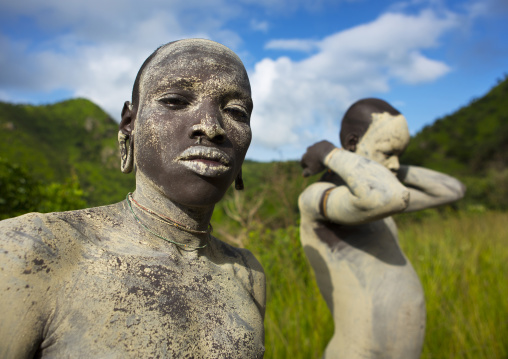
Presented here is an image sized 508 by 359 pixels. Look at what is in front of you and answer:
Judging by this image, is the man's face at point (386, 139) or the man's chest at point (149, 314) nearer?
the man's chest at point (149, 314)

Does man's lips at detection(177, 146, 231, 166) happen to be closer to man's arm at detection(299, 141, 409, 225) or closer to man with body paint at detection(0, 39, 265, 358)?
man with body paint at detection(0, 39, 265, 358)

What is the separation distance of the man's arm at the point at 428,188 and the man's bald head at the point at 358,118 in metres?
0.58

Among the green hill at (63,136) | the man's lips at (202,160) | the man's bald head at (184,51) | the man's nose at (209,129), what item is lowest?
the man's lips at (202,160)

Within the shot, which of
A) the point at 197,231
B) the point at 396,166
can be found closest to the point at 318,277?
the point at 396,166

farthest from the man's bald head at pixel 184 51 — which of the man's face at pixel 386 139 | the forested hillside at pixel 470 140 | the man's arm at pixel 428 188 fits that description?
the forested hillside at pixel 470 140

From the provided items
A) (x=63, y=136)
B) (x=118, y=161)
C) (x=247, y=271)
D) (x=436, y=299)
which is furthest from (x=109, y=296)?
(x=63, y=136)

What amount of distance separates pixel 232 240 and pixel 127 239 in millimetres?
→ 4977

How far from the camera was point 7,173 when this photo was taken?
3.85 meters

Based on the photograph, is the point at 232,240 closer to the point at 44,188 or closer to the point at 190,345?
the point at 44,188

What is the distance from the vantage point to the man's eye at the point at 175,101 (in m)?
1.35

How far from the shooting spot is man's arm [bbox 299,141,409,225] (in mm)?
2205

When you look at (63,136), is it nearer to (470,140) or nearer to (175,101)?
(470,140)

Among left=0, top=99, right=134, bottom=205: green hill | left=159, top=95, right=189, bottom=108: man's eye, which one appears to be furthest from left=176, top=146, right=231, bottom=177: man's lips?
left=0, top=99, right=134, bottom=205: green hill

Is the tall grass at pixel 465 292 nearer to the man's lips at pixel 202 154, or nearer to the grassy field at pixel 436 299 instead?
the grassy field at pixel 436 299
